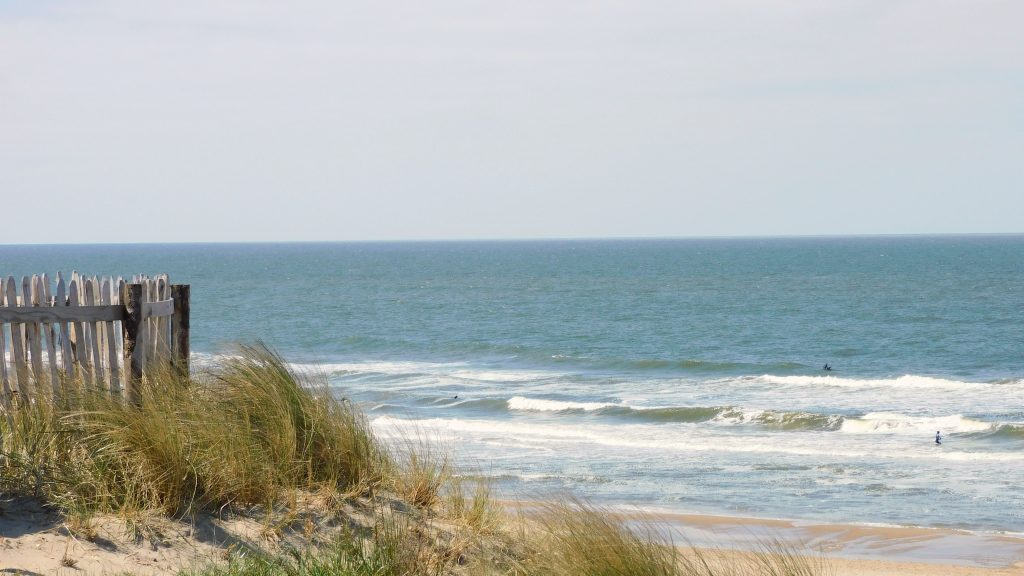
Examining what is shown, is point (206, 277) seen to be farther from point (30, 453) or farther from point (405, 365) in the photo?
point (30, 453)

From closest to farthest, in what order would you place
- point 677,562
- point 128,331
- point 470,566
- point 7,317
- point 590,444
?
point 677,562 < point 470,566 < point 7,317 < point 128,331 < point 590,444

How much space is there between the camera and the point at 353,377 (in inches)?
1164

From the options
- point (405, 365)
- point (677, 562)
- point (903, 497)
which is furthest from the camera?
point (405, 365)

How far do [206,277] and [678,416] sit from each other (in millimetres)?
87081

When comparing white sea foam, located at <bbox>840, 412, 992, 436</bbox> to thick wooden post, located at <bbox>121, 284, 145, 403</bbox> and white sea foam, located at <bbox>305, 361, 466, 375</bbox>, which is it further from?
thick wooden post, located at <bbox>121, 284, 145, 403</bbox>

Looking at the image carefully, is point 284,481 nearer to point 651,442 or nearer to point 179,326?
point 179,326

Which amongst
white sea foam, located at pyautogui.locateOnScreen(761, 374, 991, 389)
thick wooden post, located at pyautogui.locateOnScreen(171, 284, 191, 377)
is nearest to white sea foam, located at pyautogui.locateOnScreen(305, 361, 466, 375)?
white sea foam, located at pyautogui.locateOnScreen(761, 374, 991, 389)

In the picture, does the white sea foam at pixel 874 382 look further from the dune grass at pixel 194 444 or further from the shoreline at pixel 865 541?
the dune grass at pixel 194 444

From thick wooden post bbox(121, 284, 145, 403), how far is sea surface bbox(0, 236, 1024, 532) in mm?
758

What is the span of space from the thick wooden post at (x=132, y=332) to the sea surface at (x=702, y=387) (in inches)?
29.9

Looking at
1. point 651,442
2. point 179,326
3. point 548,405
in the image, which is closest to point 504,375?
point 548,405

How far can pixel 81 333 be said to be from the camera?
24.4 ft

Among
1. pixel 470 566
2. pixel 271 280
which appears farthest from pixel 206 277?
pixel 470 566

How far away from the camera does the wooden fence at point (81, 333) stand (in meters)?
7.15
